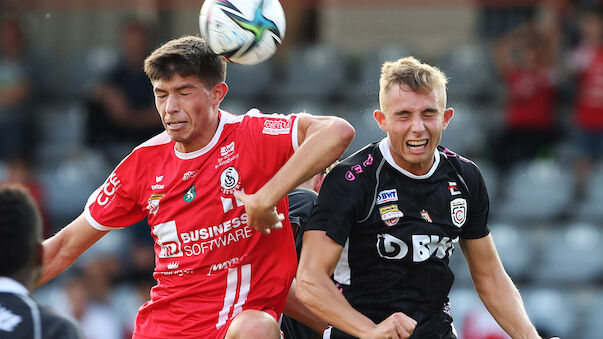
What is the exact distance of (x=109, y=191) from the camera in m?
5.65

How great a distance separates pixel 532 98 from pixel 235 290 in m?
7.46

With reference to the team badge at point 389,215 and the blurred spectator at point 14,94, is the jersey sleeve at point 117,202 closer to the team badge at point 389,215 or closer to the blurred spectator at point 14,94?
the team badge at point 389,215

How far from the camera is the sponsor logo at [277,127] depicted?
537 cm

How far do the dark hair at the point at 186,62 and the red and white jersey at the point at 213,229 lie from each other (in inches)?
12.1

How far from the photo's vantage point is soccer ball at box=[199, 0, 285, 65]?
530 cm

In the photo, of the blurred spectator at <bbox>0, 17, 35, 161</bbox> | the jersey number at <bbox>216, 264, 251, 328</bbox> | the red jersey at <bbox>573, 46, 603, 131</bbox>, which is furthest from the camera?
the blurred spectator at <bbox>0, 17, 35, 161</bbox>

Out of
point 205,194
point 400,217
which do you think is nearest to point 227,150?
point 205,194

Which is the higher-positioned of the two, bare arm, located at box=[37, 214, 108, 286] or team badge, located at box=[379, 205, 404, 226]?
team badge, located at box=[379, 205, 404, 226]

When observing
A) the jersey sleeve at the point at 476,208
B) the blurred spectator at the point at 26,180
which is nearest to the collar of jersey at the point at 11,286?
the jersey sleeve at the point at 476,208

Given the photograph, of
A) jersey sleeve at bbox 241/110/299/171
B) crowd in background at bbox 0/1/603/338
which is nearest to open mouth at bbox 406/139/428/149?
jersey sleeve at bbox 241/110/299/171

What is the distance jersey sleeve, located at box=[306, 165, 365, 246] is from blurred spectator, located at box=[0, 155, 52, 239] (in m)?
7.19

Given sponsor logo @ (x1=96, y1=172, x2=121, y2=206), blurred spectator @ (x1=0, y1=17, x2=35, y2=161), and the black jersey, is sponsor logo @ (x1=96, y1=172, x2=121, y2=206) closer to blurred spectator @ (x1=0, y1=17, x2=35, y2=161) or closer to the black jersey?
the black jersey

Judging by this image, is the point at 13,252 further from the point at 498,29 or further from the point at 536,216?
the point at 498,29

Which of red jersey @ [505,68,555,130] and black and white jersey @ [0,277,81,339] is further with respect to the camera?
red jersey @ [505,68,555,130]
